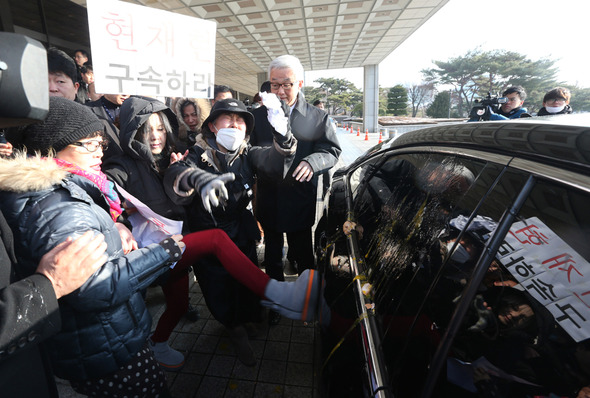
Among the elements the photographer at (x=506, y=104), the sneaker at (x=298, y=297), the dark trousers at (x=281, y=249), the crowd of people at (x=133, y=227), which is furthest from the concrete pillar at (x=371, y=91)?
the sneaker at (x=298, y=297)

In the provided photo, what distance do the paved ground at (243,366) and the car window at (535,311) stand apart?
1.07 meters

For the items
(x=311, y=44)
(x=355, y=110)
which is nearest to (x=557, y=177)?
(x=311, y=44)

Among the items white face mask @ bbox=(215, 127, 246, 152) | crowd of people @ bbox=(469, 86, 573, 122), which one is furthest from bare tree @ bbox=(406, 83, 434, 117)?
white face mask @ bbox=(215, 127, 246, 152)

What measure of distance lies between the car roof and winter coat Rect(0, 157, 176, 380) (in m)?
1.36

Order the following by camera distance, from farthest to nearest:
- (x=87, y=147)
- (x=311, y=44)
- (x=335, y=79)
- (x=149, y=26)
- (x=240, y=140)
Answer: (x=335, y=79)
(x=311, y=44)
(x=149, y=26)
(x=240, y=140)
(x=87, y=147)

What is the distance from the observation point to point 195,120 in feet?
10.6

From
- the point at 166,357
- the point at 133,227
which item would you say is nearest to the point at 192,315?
the point at 166,357

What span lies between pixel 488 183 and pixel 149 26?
2.45 metres

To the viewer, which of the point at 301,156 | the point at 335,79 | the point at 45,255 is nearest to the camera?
the point at 45,255

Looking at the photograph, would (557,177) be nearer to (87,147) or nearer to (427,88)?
(87,147)

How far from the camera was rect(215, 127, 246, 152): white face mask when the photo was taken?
1.89 meters

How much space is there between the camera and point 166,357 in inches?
76.0

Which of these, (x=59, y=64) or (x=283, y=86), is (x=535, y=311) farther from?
(x=59, y=64)

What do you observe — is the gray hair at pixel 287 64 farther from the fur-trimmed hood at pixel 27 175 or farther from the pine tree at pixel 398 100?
the pine tree at pixel 398 100
